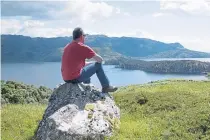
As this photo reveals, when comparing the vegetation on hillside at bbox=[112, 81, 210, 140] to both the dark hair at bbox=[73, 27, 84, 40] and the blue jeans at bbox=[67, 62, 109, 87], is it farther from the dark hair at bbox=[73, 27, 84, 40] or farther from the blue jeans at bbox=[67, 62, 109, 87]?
the dark hair at bbox=[73, 27, 84, 40]

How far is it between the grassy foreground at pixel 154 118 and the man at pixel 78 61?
2820mm

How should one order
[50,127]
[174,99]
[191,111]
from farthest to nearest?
[174,99] → [191,111] → [50,127]

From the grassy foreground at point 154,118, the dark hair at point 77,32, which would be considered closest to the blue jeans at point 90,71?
the dark hair at point 77,32

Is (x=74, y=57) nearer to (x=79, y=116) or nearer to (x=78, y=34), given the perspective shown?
(x=78, y=34)

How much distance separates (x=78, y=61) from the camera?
15633mm

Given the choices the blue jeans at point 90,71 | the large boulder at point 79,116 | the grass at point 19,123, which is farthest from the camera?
the blue jeans at point 90,71

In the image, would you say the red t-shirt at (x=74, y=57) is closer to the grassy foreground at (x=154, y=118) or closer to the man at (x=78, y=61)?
the man at (x=78, y=61)

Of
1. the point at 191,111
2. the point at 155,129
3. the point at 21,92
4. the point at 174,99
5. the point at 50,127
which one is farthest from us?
the point at 21,92

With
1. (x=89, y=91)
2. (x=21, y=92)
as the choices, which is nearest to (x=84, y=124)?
(x=89, y=91)

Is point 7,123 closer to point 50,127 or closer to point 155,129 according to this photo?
point 50,127

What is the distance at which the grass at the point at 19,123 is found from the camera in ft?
50.6

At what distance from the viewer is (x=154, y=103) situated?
58.2 feet

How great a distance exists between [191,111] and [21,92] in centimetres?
1740

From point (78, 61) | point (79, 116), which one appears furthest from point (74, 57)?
point (79, 116)
